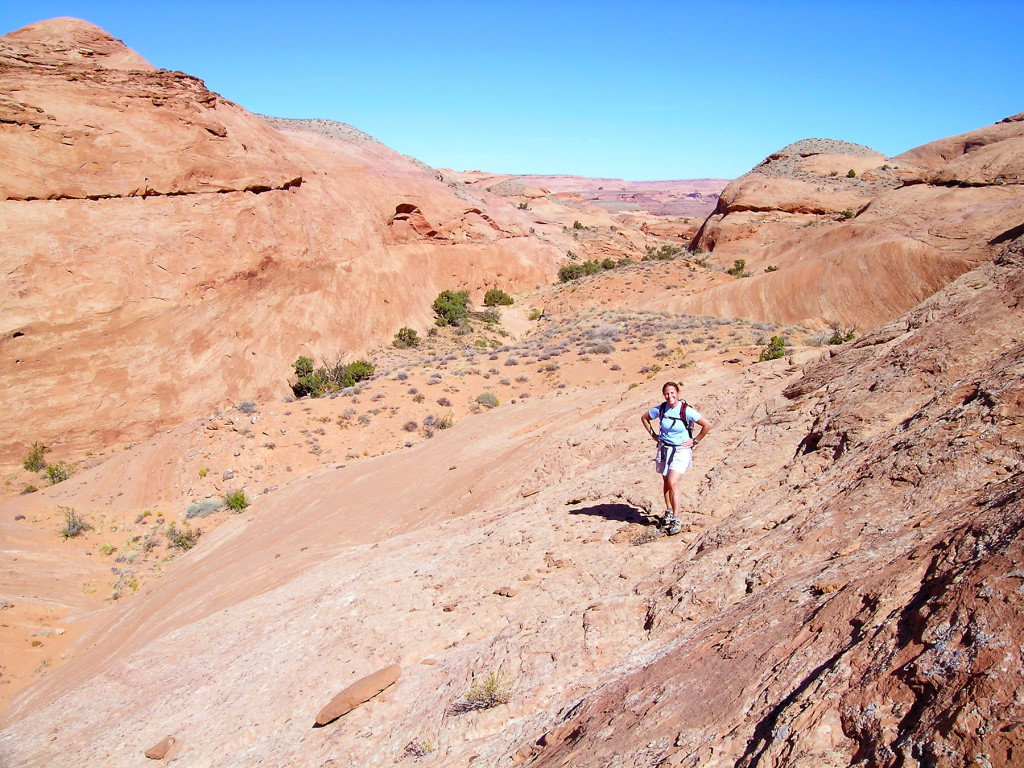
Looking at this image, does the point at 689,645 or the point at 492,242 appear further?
the point at 492,242

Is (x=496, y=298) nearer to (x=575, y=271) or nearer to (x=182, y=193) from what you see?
(x=575, y=271)

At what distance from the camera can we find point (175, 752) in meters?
5.27

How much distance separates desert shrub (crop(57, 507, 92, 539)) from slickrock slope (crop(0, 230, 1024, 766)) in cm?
341

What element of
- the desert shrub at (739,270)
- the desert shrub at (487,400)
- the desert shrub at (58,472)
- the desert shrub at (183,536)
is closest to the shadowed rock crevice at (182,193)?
the desert shrub at (58,472)

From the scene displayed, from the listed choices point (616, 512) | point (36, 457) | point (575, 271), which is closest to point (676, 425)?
point (616, 512)

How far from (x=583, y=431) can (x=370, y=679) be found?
6399mm

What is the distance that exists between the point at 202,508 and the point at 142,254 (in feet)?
30.6

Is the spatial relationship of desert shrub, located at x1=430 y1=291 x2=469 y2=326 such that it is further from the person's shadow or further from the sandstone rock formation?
the person's shadow

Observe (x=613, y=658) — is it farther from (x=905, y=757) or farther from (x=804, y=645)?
(x=905, y=757)

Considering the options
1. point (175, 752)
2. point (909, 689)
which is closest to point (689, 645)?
point (909, 689)

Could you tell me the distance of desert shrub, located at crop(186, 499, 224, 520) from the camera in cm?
1331

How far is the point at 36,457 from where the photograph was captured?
1620 centimetres

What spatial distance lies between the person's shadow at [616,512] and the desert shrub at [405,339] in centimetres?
1933

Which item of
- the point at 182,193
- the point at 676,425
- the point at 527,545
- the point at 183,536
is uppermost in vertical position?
the point at 182,193
